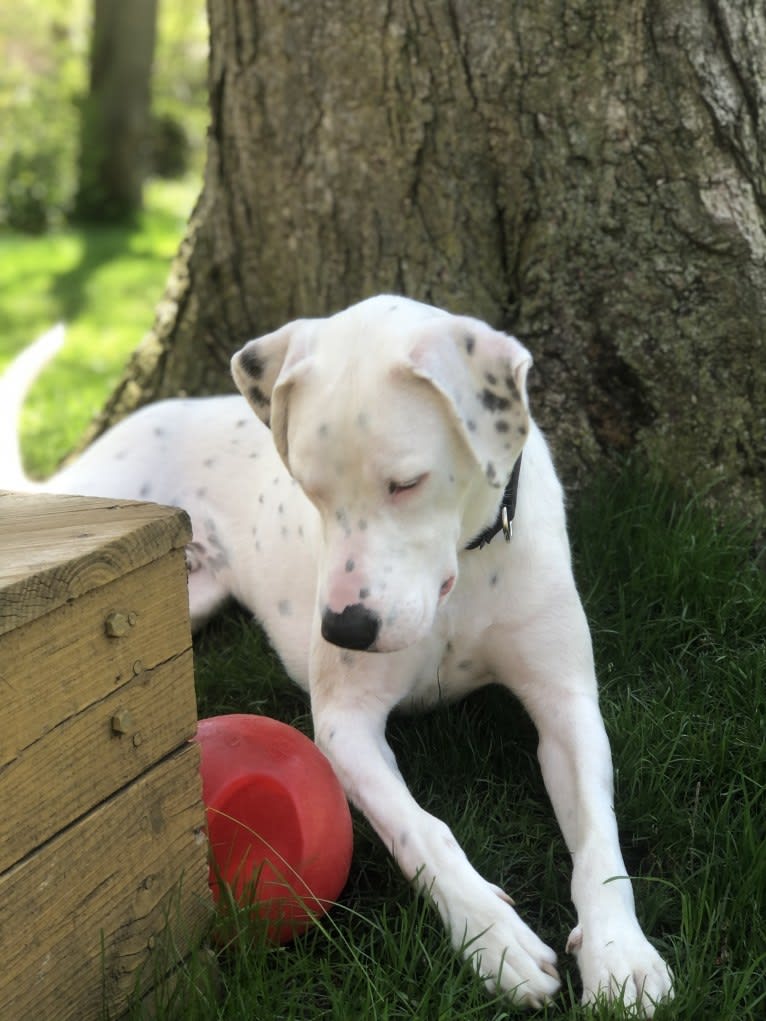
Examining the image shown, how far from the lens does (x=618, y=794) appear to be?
112 inches

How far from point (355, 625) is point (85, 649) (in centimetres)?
61

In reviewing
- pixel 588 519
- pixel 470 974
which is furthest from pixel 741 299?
pixel 470 974

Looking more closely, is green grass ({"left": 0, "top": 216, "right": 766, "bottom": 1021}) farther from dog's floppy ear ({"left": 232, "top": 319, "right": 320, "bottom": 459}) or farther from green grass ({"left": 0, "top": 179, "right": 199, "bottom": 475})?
green grass ({"left": 0, "top": 179, "right": 199, "bottom": 475})

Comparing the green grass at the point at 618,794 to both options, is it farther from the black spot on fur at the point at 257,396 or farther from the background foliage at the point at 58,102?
the background foliage at the point at 58,102

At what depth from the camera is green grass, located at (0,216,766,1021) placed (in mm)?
2260

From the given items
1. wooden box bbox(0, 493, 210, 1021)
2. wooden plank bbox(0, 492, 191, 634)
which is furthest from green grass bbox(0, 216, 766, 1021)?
wooden plank bbox(0, 492, 191, 634)

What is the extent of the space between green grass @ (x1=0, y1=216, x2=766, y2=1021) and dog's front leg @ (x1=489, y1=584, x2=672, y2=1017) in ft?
0.24

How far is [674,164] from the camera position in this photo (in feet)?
12.5

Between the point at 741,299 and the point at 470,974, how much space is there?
2371 mm

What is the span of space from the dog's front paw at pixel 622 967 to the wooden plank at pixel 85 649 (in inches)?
38.5

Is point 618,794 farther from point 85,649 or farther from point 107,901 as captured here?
point 85,649

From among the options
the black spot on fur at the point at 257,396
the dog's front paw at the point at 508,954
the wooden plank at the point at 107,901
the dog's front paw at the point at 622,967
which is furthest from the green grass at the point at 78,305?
the dog's front paw at the point at 622,967

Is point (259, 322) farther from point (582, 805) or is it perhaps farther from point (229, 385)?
point (582, 805)

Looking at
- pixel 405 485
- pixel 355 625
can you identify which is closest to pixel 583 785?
pixel 355 625
